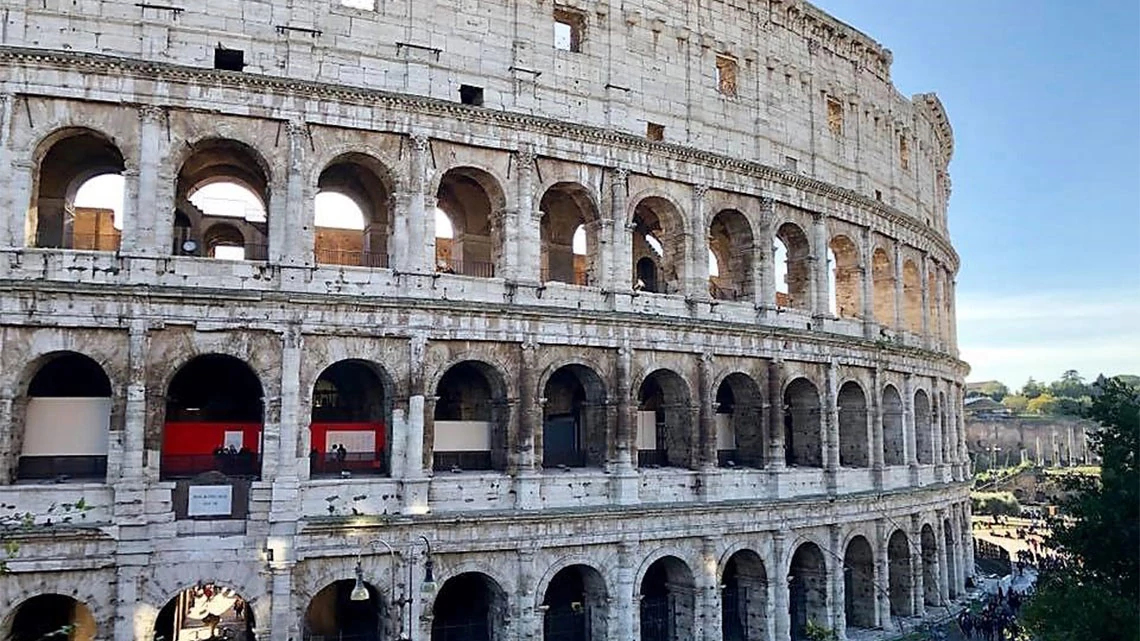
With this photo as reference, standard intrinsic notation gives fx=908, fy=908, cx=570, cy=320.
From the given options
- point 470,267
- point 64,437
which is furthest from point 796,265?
point 64,437

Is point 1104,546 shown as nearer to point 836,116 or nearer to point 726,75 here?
point 726,75

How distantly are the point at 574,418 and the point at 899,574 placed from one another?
12.1 metres

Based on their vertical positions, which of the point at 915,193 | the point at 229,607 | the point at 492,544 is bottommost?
the point at 229,607

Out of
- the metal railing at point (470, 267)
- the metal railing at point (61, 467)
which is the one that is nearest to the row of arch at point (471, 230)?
the metal railing at point (470, 267)

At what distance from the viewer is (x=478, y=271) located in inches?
891

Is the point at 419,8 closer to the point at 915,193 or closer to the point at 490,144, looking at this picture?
Result: the point at 490,144

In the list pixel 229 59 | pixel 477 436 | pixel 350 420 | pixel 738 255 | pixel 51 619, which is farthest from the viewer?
pixel 738 255

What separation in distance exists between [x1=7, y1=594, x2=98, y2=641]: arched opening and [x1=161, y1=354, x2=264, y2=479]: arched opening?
3.16 meters

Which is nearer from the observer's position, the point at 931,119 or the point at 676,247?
the point at 676,247

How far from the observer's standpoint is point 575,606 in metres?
21.5

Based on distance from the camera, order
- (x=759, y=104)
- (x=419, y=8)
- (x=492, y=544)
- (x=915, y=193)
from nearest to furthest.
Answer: (x=492, y=544)
(x=419, y=8)
(x=759, y=104)
(x=915, y=193)

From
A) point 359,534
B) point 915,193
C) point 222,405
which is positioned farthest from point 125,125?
point 915,193

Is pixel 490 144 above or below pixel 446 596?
above

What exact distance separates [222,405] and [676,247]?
38.1 feet
